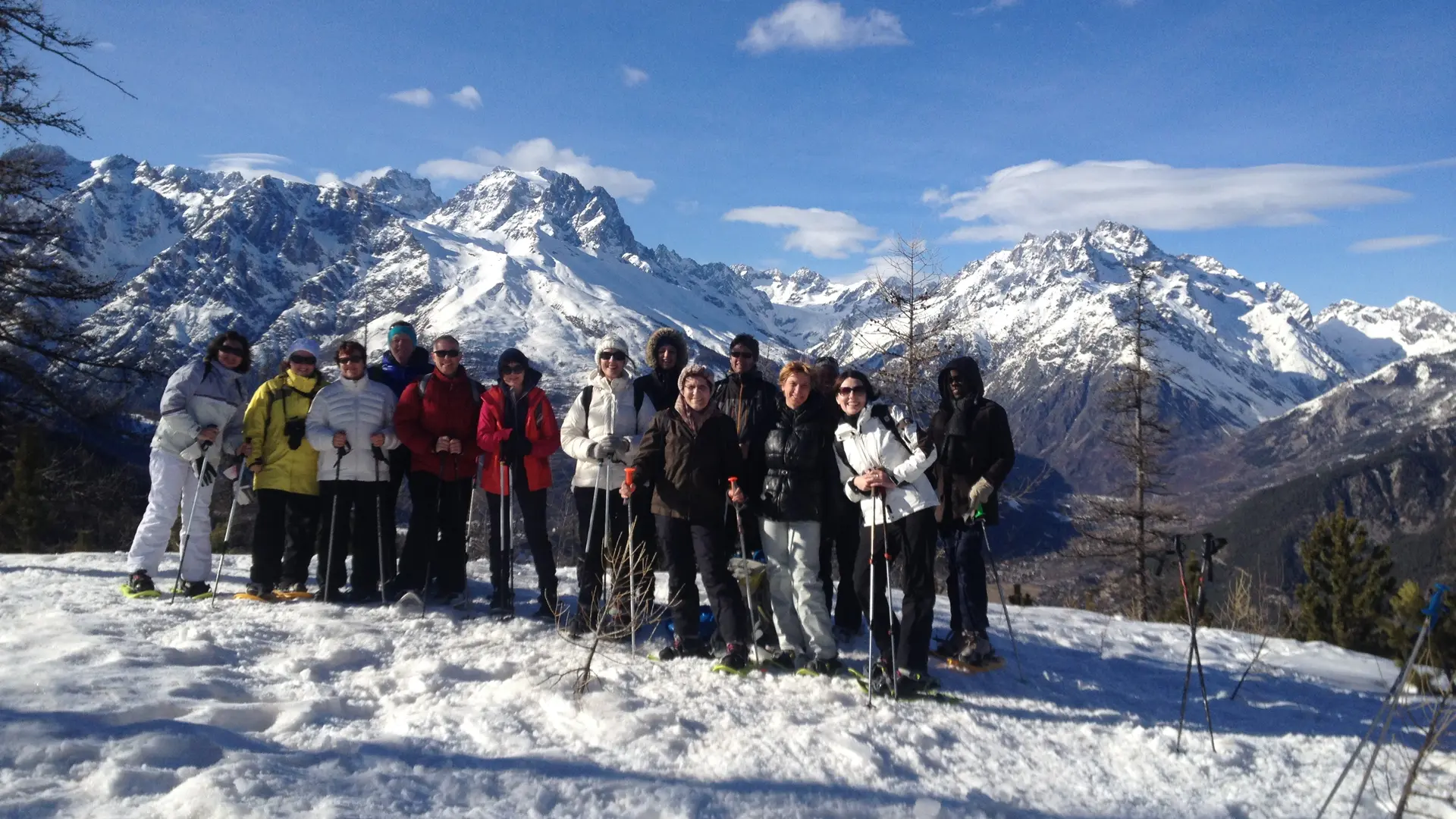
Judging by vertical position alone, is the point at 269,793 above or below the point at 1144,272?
below

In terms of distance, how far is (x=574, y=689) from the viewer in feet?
19.4

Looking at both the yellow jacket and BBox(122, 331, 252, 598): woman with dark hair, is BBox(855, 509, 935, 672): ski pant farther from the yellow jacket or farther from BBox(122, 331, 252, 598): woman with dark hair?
BBox(122, 331, 252, 598): woman with dark hair

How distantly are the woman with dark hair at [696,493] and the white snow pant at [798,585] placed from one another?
322 millimetres

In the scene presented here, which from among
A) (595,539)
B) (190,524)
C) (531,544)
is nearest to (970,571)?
(595,539)

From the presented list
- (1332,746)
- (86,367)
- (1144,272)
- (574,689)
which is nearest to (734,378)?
(574,689)

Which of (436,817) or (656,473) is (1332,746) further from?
(436,817)

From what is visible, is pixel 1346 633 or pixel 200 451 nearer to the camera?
pixel 200 451

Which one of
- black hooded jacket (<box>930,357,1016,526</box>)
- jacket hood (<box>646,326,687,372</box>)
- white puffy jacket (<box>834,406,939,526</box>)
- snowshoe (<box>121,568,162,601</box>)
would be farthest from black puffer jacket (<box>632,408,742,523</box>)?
snowshoe (<box>121,568,162,601</box>)

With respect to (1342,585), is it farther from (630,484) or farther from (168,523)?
(168,523)

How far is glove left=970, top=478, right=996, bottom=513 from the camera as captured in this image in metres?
7.12

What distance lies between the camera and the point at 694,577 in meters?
6.96

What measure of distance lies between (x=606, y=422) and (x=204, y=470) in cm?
407

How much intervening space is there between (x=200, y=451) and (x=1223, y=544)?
888 cm

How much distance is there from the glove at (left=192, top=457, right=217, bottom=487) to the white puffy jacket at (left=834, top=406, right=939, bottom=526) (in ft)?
19.6
